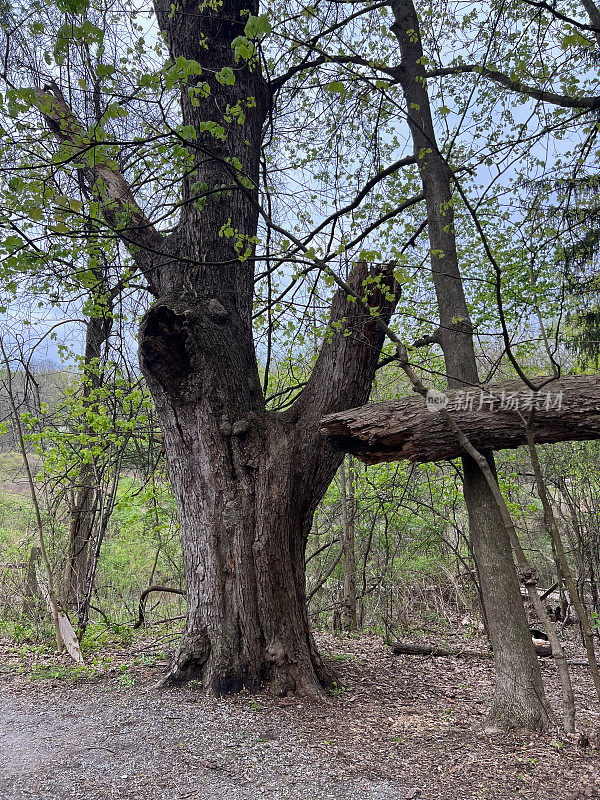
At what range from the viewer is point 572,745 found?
9.92ft

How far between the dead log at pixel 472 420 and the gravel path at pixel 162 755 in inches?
72.0

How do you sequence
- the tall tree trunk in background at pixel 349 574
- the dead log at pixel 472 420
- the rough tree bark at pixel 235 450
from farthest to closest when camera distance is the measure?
the tall tree trunk in background at pixel 349 574 < the rough tree bark at pixel 235 450 < the dead log at pixel 472 420

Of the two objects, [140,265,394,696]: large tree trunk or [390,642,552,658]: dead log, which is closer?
[140,265,394,696]: large tree trunk

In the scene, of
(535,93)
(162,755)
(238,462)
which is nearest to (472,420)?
(238,462)

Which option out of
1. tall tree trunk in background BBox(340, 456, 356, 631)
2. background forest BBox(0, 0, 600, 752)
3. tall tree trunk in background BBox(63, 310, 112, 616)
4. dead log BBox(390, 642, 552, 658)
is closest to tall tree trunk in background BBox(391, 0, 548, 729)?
background forest BBox(0, 0, 600, 752)

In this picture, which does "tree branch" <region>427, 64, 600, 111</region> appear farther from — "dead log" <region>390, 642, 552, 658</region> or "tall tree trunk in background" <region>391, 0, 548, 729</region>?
"dead log" <region>390, 642, 552, 658</region>

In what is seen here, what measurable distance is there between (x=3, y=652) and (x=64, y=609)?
886 mm

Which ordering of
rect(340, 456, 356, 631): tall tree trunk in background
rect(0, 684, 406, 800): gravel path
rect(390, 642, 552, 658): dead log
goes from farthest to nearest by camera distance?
rect(340, 456, 356, 631): tall tree trunk in background
rect(390, 642, 552, 658): dead log
rect(0, 684, 406, 800): gravel path

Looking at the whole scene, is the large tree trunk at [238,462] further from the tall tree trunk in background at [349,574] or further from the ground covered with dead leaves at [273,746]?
the tall tree trunk in background at [349,574]

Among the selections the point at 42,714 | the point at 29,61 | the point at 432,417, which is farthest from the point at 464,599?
the point at 29,61

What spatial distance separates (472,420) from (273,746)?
7.32ft

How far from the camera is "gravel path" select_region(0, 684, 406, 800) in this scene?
2.58 m

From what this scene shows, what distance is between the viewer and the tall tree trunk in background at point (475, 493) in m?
3.39

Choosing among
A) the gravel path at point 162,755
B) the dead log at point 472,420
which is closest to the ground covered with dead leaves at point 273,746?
the gravel path at point 162,755
